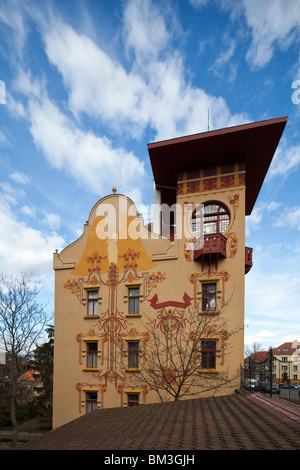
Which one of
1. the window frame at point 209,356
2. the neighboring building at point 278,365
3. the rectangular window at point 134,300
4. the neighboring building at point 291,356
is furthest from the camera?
the neighboring building at point 291,356

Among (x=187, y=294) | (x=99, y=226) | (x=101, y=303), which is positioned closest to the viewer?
(x=187, y=294)

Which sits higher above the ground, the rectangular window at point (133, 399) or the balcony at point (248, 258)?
the balcony at point (248, 258)

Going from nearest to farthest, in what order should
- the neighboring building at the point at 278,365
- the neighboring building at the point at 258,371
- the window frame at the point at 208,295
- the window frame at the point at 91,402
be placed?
1. the neighboring building at the point at 258,371
2. the neighboring building at the point at 278,365
3. the window frame at the point at 208,295
4. the window frame at the point at 91,402

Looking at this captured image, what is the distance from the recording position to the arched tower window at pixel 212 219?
1783cm

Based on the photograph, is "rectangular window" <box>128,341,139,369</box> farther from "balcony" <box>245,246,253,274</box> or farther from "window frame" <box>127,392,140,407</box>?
"balcony" <box>245,246,253,274</box>

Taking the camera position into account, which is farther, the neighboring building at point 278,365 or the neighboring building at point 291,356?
the neighboring building at point 291,356

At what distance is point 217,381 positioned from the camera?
1552 centimetres

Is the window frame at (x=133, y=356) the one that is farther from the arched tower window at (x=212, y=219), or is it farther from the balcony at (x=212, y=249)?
the arched tower window at (x=212, y=219)

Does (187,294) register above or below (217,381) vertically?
above

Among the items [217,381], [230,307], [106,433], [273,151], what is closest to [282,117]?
[273,151]

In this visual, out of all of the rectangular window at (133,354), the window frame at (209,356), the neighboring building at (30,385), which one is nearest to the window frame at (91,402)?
the rectangular window at (133,354)

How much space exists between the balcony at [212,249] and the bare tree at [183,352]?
10.0 feet
